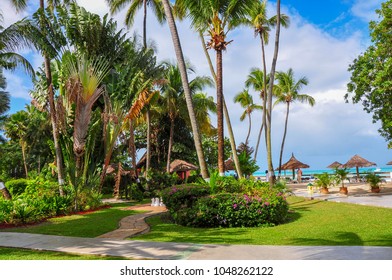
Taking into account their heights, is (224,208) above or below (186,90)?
below

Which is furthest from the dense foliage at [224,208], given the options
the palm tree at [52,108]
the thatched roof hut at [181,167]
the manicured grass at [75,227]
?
the thatched roof hut at [181,167]

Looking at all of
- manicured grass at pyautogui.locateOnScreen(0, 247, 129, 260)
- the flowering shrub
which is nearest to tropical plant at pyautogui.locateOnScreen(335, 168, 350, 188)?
the flowering shrub

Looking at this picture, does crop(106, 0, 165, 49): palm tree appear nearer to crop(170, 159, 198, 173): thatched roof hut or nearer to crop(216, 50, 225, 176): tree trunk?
crop(170, 159, 198, 173): thatched roof hut

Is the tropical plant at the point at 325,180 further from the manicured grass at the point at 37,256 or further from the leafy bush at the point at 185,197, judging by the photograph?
the manicured grass at the point at 37,256

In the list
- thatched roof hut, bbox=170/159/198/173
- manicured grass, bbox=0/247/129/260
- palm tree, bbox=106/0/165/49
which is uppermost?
palm tree, bbox=106/0/165/49

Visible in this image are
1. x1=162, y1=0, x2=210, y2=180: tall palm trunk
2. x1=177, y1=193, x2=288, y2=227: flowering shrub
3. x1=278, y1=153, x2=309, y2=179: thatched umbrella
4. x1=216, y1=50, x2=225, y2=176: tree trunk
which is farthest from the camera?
x1=278, y1=153, x2=309, y2=179: thatched umbrella

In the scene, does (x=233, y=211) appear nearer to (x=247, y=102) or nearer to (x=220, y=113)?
(x=220, y=113)

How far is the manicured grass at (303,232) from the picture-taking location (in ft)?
23.6

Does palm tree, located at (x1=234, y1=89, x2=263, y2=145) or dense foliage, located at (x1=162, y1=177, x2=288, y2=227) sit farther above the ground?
palm tree, located at (x1=234, y1=89, x2=263, y2=145)

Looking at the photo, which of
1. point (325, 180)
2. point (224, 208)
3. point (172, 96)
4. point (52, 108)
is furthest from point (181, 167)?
point (224, 208)

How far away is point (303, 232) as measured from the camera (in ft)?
27.1

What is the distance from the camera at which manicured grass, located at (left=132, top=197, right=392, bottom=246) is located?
7.18 meters

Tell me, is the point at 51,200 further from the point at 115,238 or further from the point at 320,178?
the point at 320,178

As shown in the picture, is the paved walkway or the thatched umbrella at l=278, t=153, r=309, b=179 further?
the thatched umbrella at l=278, t=153, r=309, b=179
